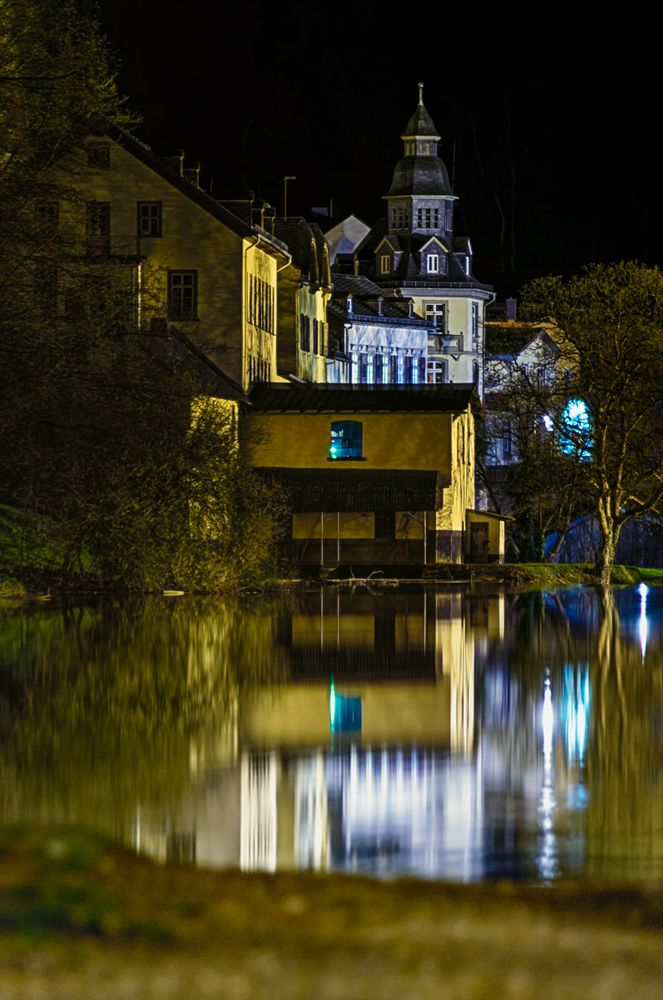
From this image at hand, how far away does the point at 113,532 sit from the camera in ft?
157

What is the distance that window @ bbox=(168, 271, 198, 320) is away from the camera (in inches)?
2741

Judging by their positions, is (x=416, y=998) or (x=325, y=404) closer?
(x=416, y=998)

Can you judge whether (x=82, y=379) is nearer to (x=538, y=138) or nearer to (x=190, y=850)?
(x=190, y=850)

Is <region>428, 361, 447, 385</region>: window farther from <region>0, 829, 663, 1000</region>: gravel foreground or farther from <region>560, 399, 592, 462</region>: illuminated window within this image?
<region>0, 829, 663, 1000</region>: gravel foreground

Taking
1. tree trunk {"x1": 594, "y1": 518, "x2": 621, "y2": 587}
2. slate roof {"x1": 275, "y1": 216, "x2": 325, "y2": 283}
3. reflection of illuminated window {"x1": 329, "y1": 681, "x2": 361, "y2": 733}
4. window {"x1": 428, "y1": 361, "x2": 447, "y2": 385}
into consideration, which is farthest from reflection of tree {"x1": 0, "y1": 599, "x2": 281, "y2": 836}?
window {"x1": 428, "y1": 361, "x2": 447, "y2": 385}

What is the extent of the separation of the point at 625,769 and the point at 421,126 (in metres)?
136

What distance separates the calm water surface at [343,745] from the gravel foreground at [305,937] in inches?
32.1

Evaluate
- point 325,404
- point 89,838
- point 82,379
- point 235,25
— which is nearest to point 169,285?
point 325,404

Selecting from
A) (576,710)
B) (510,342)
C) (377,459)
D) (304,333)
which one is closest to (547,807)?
(576,710)

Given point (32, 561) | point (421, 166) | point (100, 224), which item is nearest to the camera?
point (32, 561)

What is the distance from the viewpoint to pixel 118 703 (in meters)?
23.0

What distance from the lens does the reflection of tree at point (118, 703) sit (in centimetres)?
1608

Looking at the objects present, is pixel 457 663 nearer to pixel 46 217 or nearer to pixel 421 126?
pixel 46 217

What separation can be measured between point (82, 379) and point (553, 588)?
1222 inches
